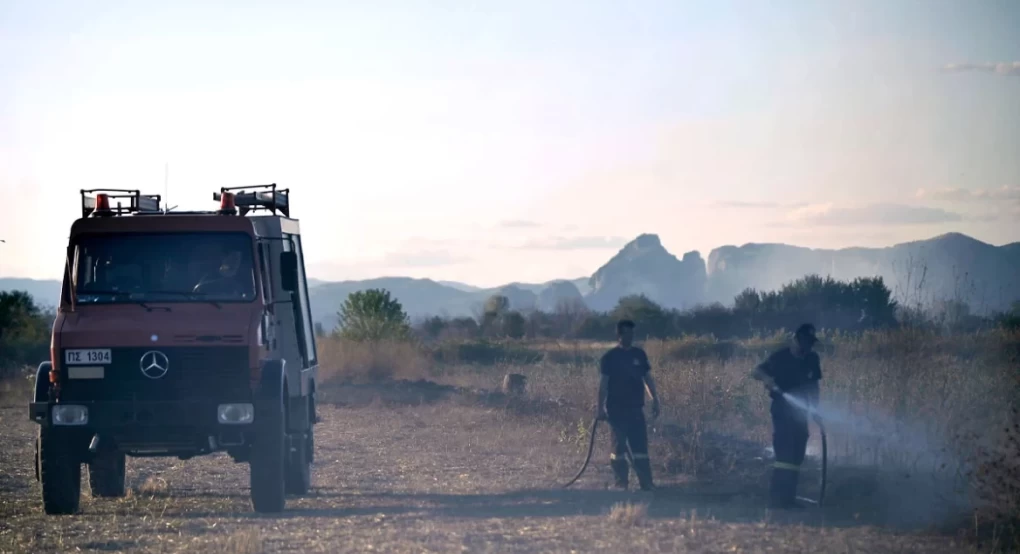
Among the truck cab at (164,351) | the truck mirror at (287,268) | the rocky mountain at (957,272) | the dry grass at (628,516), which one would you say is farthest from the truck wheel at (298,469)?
the rocky mountain at (957,272)

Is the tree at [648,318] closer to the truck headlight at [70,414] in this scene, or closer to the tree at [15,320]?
the tree at [15,320]

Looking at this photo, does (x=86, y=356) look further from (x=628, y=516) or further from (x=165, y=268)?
(x=628, y=516)

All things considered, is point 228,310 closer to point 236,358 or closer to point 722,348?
point 236,358

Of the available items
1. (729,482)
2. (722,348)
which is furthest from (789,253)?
(729,482)

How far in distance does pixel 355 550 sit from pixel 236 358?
2655 mm

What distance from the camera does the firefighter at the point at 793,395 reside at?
11.2 m

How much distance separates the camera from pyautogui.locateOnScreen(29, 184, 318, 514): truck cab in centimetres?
1073

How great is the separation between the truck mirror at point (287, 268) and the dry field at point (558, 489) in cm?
250

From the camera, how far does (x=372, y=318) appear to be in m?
45.1

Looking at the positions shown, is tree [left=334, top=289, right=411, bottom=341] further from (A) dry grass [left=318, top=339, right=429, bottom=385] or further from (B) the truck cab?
(B) the truck cab

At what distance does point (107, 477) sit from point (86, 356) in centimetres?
281

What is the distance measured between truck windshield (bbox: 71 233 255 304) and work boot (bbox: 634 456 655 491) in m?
4.96

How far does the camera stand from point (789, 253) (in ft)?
302

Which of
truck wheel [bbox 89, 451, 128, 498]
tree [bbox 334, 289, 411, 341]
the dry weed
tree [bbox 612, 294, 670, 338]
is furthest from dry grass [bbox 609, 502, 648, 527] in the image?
tree [bbox 612, 294, 670, 338]
